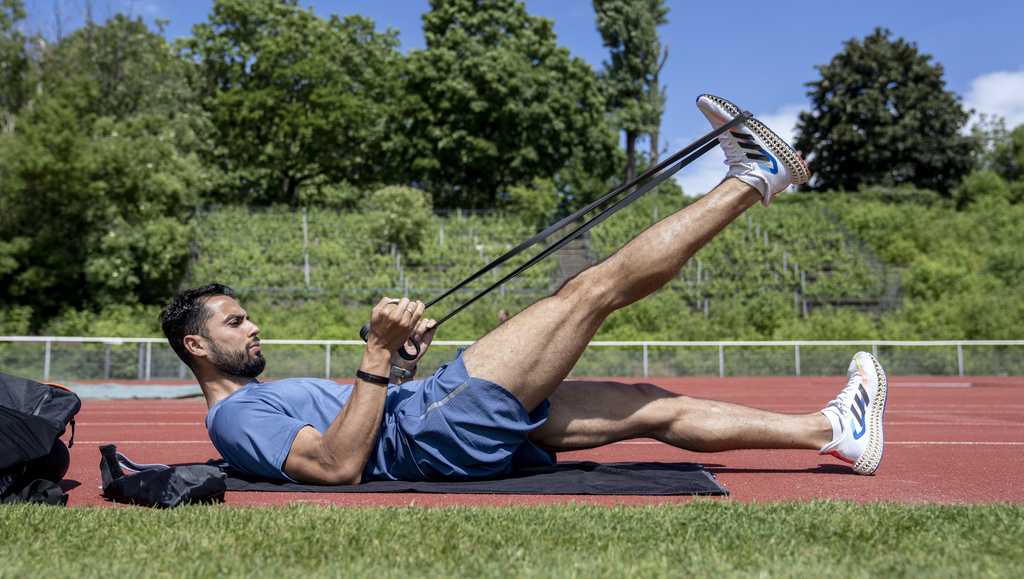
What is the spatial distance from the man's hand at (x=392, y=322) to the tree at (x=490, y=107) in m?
33.9

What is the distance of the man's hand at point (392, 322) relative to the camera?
357 cm

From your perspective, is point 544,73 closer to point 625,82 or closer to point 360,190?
point 625,82

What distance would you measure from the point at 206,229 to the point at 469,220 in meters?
8.33

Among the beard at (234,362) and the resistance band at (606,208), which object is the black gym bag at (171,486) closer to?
the beard at (234,362)

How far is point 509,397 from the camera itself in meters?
3.68

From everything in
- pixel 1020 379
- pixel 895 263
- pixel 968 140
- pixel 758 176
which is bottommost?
pixel 1020 379

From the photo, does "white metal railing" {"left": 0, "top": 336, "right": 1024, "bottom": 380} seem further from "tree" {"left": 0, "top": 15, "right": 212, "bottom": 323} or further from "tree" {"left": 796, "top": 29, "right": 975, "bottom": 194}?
"tree" {"left": 796, "top": 29, "right": 975, "bottom": 194}

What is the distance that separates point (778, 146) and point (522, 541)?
2060 millimetres

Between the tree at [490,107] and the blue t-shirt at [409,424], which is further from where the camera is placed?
the tree at [490,107]

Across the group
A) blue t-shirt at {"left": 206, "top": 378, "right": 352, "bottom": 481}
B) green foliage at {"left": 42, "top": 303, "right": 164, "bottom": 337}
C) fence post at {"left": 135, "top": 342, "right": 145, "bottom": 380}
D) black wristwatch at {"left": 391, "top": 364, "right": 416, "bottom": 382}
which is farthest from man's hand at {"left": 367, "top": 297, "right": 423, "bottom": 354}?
green foliage at {"left": 42, "top": 303, "right": 164, "bottom": 337}

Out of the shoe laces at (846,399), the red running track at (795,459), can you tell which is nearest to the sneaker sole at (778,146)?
the shoe laces at (846,399)

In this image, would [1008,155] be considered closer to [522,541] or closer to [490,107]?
[490,107]

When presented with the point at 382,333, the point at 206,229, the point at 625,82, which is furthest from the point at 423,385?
the point at 625,82

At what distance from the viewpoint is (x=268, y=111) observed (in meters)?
38.3
